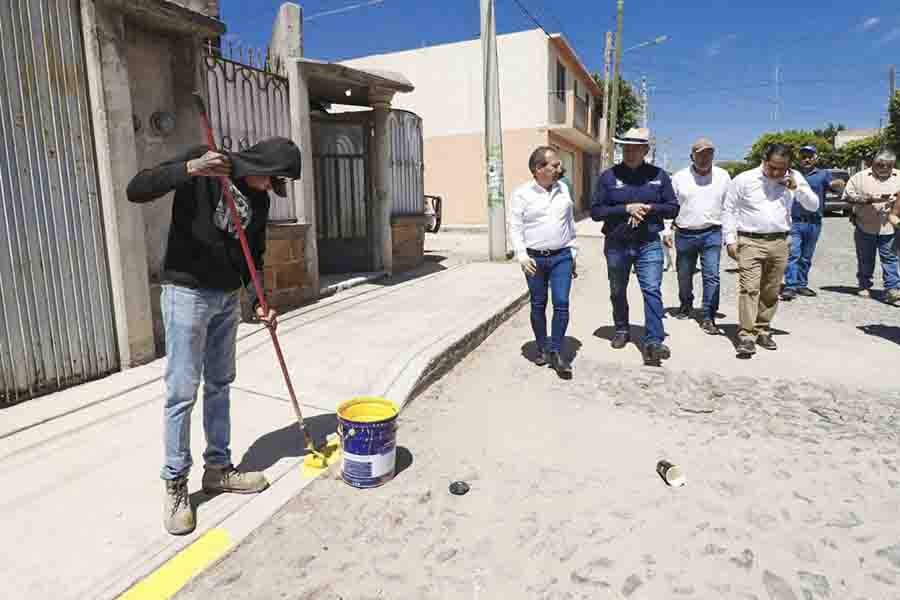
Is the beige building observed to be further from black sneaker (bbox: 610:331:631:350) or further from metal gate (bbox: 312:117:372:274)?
black sneaker (bbox: 610:331:631:350)

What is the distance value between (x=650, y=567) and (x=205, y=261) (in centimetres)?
234

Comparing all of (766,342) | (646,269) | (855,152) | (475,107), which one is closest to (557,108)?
(475,107)

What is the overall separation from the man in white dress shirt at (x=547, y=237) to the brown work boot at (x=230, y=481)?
107 inches

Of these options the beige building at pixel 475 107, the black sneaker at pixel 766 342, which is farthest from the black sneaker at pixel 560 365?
the beige building at pixel 475 107

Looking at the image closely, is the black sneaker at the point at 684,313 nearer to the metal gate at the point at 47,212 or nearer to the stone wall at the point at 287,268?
the stone wall at the point at 287,268

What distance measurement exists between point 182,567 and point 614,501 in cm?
203

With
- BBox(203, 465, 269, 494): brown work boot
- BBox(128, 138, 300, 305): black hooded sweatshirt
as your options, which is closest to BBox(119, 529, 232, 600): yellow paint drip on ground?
BBox(203, 465, 269, 494): brown work boot

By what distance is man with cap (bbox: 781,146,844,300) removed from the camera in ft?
26.4

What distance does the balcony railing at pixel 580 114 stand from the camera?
88.2 ft

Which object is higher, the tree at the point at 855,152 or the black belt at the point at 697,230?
the tree at the point at 855,152

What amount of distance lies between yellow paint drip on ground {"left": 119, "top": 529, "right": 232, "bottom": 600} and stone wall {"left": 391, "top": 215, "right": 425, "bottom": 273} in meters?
7.12

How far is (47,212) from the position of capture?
13.7 ft

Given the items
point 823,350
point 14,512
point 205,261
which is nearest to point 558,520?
point 205,261

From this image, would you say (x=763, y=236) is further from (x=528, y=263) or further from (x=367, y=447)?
(x=367, y=447)
